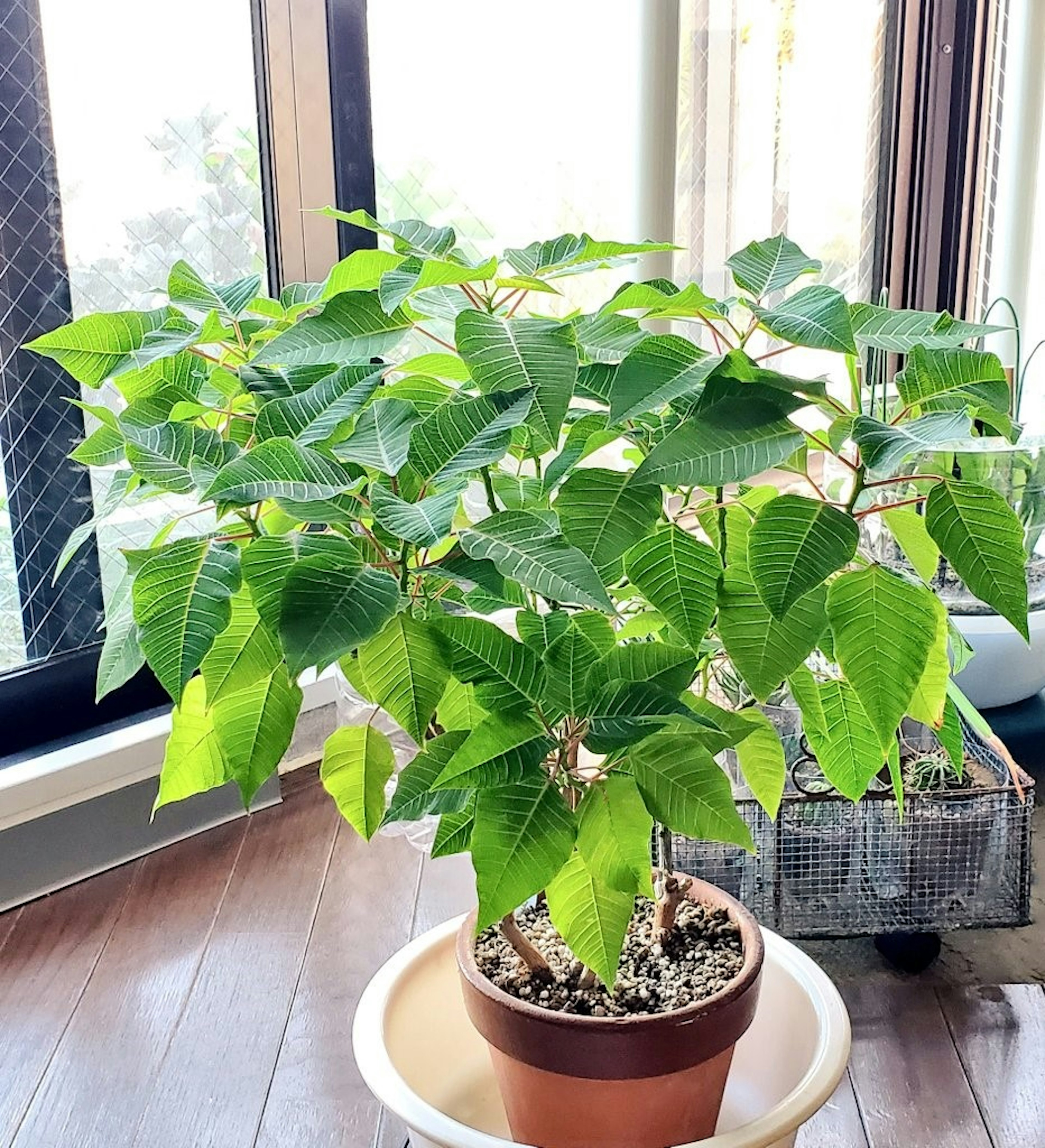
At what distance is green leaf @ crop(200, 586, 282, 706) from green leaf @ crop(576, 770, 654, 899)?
0.18 meters

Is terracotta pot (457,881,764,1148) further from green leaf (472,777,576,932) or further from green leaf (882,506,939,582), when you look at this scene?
green leaf (882,506,939,582)

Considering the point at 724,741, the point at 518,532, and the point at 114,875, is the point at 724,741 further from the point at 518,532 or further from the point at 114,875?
the point at 114,875

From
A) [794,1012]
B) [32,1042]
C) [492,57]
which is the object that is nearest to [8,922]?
[32,1042]

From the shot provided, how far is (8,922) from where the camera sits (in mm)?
1476

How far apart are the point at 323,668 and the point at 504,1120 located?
0.59 meters

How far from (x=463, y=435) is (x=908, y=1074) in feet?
3.12

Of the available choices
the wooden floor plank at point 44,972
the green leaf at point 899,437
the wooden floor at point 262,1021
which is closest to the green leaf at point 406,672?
the green leaf at point 899,437

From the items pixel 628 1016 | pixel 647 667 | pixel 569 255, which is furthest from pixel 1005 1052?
pixel 569 255

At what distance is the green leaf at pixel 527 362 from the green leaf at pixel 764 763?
25 centimetres

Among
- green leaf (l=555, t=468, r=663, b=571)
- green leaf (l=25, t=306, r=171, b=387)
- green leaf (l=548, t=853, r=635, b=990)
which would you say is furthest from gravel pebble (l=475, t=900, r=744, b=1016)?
green leaf (l=25, t=306, r=171, b=387)

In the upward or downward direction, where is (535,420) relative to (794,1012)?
upward

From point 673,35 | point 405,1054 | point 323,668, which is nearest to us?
point 323,668

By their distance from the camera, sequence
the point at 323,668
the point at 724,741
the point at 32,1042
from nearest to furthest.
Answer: the point at 323,668 → the point at 724,741 → the point at 32,1042

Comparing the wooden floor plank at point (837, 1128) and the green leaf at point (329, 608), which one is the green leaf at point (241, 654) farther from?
the wooden floor plank at point (837, 1128)
